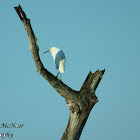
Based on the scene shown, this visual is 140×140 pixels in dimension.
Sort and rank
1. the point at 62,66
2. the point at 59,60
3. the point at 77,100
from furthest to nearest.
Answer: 1. the point at 59,60
2. the point at 62,66
3. the point at 77,100

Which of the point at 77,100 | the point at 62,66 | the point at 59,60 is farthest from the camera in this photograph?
the point at 59,60

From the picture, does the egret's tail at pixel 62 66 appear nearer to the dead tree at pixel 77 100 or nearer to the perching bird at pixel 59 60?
the perching bird at pixel 59 60

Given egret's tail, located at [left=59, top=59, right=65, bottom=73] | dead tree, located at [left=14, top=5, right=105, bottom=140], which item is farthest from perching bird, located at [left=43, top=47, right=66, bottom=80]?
dead tree, located at [left=14, top=5, right=105, bottom=140]

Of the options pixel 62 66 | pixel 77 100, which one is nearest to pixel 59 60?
pixel 62 66

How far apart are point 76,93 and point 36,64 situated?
1.78 meters

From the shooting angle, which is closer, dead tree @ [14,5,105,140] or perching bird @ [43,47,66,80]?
dead tree @ [14,5,105,140]

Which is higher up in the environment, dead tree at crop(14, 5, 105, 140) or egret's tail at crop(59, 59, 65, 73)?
egret's tail at crop(59, 59, 65, 73)

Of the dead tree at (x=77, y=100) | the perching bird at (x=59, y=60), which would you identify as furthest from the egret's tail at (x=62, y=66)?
the dead tree at (x=77, y=100)

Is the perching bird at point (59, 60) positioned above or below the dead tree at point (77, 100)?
above

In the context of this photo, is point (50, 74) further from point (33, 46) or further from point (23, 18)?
point (23, 18)

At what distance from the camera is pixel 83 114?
9977 mm

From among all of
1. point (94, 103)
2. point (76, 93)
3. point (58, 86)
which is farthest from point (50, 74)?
point (94, 103)

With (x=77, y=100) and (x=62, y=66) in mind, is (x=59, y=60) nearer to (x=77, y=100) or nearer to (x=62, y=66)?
(x=62, y=66)

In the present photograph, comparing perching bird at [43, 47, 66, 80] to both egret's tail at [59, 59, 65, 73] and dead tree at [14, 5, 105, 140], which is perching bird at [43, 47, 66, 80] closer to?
egret's tail at [59, 59, 65, 73]
